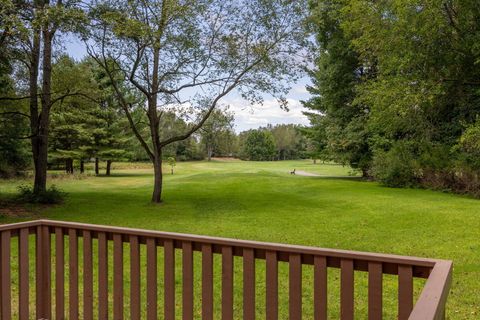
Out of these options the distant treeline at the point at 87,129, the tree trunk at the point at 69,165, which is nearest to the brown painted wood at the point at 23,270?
the distant treeline at the point at 87,129

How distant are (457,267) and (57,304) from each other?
5863mm

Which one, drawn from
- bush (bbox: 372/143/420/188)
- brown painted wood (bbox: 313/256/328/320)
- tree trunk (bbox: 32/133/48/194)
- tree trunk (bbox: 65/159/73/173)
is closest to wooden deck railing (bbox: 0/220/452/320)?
brown painted wood (bbox: 313/256/328/320)

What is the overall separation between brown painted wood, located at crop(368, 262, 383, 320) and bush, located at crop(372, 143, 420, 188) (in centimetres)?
1857

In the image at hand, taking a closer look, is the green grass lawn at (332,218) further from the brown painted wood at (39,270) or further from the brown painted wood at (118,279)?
the brown painted wood at (39,270)

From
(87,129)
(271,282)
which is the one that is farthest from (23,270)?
(87,129)

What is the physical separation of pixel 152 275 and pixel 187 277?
1.05ft

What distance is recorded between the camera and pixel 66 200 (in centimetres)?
1428

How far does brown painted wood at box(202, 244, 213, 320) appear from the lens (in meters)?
2.64

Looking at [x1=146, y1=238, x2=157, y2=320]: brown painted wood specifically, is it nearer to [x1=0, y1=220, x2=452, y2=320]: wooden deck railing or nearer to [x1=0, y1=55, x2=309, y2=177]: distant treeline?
[x1=0, y1=220, x2=452, y2=320]: wooden deck railing

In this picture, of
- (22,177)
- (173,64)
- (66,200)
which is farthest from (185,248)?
(22,177)

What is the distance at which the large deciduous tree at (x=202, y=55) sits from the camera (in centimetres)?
1267

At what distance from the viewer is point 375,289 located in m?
2.19

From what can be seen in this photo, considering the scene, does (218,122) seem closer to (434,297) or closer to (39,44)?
(39,44)

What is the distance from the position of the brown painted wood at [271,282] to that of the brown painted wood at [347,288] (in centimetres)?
40
